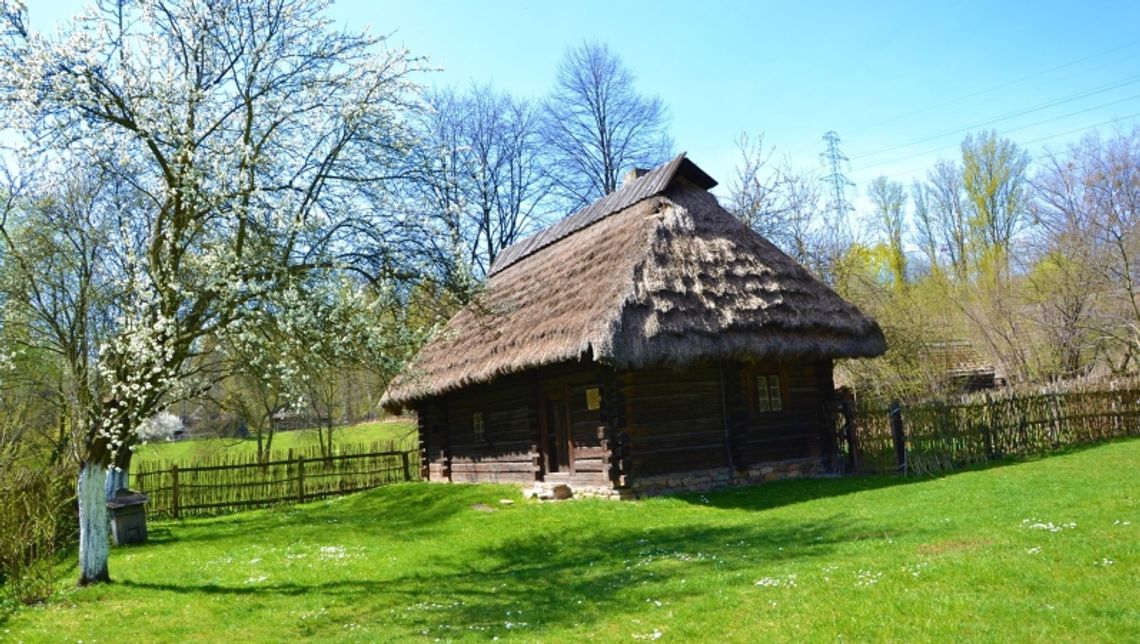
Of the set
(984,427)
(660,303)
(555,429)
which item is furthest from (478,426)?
(984,427)

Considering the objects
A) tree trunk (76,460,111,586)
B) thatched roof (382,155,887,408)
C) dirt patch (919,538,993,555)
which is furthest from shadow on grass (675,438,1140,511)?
tree trunk (76,460,111,586)

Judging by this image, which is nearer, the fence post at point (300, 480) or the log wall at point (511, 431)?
the log wall at point (511, 431)

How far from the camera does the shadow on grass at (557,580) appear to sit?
700 cm

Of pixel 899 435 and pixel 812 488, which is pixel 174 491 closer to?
pixel 812 488

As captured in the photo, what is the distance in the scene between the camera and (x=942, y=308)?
28.1 meters

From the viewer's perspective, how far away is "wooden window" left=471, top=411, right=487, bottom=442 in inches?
744

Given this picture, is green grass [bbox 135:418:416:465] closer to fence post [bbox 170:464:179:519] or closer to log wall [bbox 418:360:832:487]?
fence post [bbox 170:464:179:519]

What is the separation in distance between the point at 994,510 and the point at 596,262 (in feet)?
28.5

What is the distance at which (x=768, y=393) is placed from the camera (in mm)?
15781

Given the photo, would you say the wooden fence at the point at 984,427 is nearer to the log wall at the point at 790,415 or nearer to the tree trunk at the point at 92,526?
the log wall at the point at 790,415

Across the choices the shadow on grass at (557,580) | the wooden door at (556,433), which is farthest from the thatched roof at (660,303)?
the shadow on grass at (557,580)

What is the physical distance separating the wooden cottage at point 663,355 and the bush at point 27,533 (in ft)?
16.9

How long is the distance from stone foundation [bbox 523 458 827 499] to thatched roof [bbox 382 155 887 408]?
2.27m

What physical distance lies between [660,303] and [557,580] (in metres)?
6.02
